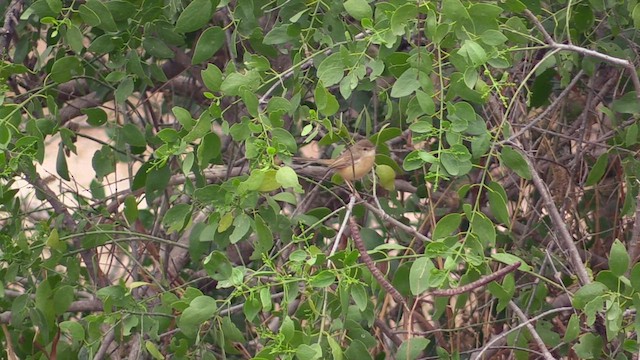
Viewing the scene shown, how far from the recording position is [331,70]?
249 cm

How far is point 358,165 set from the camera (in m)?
3.09

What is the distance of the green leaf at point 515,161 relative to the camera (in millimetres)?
2516

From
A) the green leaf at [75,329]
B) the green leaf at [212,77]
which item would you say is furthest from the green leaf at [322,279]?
the green leaf at [75,329]

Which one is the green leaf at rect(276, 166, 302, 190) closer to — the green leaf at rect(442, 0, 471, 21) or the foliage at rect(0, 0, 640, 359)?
the foliage at rect(0, 0, 640, 359)

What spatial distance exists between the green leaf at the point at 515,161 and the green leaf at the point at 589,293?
0.91ft

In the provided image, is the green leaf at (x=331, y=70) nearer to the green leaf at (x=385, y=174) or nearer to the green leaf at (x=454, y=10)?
the green leaf at (x=454, y=10)

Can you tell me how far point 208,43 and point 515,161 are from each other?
31.8 inches

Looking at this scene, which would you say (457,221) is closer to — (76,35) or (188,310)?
(188,310)

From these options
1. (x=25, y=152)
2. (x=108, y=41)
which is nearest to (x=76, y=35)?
(x=108, y=41)

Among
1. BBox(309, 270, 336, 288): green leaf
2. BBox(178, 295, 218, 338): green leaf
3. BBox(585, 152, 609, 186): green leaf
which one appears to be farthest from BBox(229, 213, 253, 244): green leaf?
BBox(585, 152, 609, 186): green leaf

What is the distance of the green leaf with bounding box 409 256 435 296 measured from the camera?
231cm

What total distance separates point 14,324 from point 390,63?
53.3 inches

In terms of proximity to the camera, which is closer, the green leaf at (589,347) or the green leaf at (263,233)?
the green leaf at (263,233)

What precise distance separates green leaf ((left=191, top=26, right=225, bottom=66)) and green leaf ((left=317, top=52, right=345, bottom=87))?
0.40 metres
